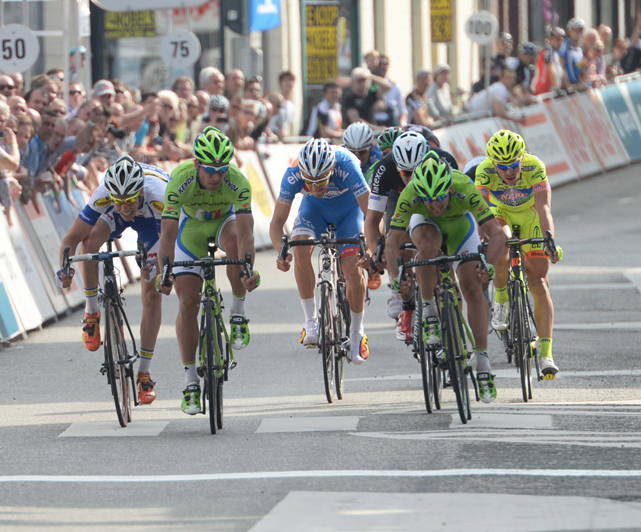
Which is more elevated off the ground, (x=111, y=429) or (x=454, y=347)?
(x=454, y=347)

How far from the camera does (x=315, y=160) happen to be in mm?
9422

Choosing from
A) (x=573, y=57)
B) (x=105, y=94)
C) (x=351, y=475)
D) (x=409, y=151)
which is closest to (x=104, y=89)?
(x=105, y=94)

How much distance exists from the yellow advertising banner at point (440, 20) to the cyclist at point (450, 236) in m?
21.9

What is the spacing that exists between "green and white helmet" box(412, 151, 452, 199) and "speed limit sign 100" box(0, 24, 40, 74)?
324 inches

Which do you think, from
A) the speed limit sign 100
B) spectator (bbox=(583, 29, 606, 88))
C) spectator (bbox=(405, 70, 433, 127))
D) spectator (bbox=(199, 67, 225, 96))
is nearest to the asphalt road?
the speed limit sign 100

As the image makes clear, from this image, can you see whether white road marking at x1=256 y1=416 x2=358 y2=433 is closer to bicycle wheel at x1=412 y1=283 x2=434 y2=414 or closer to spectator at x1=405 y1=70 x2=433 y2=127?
bicycle wheel at x1=412 y1=283 x2=434 y2=414

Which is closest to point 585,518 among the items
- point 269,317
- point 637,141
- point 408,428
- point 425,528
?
point 425,528

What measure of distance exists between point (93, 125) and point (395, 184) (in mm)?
5448

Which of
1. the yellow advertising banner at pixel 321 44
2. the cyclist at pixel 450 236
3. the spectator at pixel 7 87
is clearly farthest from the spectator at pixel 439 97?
the cyclist at pixel 450 236

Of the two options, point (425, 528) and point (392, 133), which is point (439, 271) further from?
point (425, 528)

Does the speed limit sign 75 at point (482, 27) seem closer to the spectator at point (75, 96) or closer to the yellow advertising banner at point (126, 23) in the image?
the yellow advertising banner at point (126, 23)

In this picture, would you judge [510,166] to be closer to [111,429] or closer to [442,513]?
[111,429]

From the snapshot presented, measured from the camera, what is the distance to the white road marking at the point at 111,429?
28.6 feet

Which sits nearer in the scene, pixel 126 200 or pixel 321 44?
pixel 126 200
